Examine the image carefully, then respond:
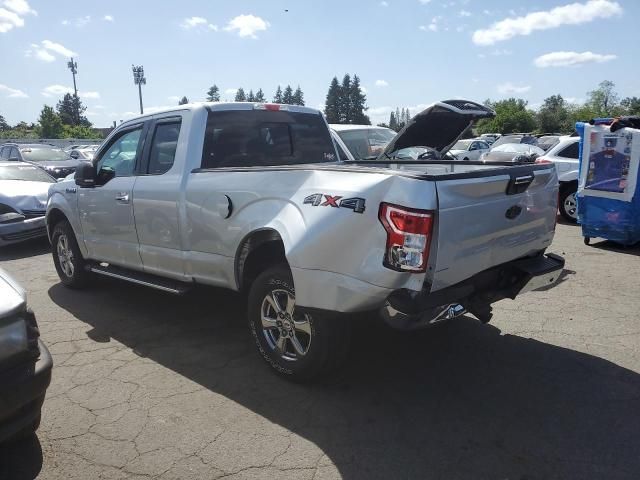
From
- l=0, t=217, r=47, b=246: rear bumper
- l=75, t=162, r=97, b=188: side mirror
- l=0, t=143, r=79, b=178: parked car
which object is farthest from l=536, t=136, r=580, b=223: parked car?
l=0, t=143, r=79, b=178: parked car

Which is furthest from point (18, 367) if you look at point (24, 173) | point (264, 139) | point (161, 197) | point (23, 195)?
point (24, 173)

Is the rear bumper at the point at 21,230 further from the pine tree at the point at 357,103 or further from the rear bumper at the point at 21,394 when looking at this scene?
the pine tree at the point at 357,103

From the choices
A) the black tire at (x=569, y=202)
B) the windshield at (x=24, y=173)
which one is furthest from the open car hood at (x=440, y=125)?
the windshield at (x=24, y=173)

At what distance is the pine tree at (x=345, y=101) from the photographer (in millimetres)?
102375

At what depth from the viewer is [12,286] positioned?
2805mm

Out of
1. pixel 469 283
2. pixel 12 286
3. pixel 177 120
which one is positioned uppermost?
pixel 177 120

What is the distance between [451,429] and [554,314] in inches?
96.3

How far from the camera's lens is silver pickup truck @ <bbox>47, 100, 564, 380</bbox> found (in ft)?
9.36

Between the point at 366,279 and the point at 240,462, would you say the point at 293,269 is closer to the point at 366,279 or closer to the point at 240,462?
the point at 366,279

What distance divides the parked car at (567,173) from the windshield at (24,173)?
9.97m

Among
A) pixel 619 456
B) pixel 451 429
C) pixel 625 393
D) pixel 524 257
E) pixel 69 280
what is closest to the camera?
pixel 619 456

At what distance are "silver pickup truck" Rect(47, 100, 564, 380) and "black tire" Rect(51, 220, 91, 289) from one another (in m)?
0.31

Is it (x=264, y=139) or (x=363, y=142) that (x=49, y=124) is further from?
(x=264, y=139)

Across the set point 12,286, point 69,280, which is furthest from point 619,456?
point 69,280
